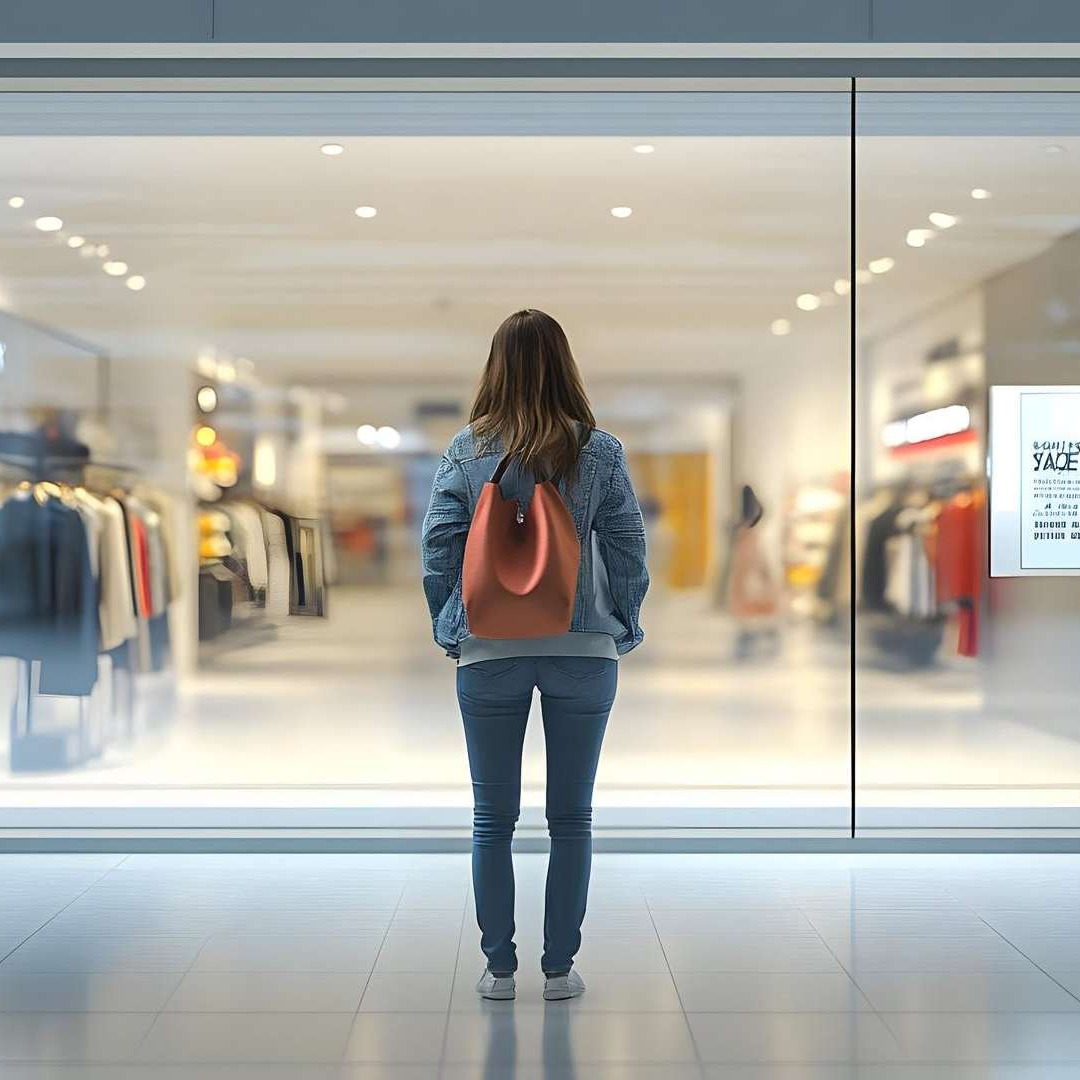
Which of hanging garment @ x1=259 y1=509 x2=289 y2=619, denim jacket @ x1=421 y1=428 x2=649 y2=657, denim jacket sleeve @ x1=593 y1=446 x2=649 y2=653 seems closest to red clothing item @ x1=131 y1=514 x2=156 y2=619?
hanging garment @ x1=259 y1=509 x2=289 y2=619

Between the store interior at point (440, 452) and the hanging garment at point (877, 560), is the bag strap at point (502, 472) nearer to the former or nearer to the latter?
the store interior at point (440, 452)

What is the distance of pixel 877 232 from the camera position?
15.1 ft

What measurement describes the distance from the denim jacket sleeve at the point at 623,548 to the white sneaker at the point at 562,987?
75cm

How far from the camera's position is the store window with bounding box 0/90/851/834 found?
4.62 meters

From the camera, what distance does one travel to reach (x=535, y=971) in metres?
3.22

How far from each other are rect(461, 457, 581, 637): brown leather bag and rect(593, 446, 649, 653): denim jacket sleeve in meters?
0.15

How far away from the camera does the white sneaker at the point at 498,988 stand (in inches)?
118

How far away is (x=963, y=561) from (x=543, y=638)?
2292 mm

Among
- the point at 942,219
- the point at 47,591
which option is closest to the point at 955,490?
the point at 942,219

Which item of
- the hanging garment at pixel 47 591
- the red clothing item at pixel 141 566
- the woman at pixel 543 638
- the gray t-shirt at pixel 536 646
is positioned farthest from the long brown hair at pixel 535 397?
the hanging garment at pixel 47 591

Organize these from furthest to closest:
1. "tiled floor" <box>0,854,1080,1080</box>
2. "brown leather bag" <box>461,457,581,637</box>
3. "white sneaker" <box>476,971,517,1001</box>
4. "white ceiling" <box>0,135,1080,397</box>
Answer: "white ceiling" <box>0,135,1080,397</box>, "white sneaker" <box>476,971,517,1001</box>, "brown leather bag" <box>461,457,581,637</box>, "tiled floor" <box>0,854,1080,1080</box>

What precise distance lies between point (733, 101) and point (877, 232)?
655mm

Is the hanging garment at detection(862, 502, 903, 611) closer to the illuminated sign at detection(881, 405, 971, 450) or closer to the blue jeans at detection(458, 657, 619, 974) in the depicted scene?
the illuminated sign at detection(881, 405, 971, 450)

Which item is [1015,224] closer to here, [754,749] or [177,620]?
[754,749]
